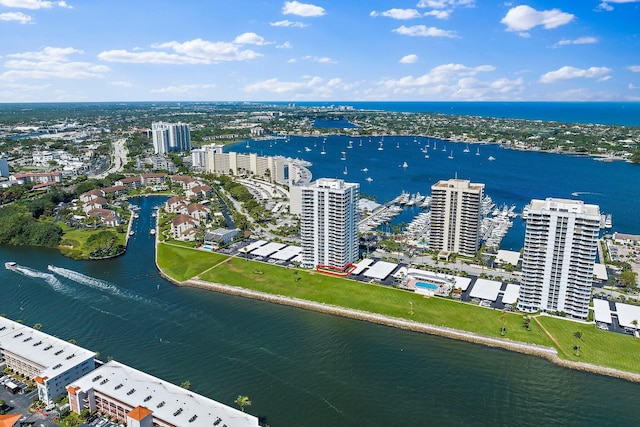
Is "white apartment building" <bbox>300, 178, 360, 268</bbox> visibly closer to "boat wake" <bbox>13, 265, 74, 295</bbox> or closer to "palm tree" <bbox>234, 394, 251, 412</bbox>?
"palm tree" <bbox>234, 394, 251, 412</bbox>

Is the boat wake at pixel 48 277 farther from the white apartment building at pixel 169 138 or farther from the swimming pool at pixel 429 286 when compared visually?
the white apartment building at pixel 169 138

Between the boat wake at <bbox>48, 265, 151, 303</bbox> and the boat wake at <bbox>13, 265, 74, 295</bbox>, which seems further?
the boat wake at <bbox>13, 265, 74, 295</bbox>

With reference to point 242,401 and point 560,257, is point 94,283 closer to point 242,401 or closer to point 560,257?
point 242,401

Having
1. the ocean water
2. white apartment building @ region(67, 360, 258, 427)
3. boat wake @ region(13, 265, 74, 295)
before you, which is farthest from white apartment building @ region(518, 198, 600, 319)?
boat wake @ region(13, 265, 74, 295)

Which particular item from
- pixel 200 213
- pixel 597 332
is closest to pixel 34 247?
pixel 200 213

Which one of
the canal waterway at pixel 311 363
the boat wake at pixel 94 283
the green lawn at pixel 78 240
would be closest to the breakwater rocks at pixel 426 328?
the canal waterway at pixel 311 363

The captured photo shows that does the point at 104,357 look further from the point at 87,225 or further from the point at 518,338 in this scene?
the point at 87,225

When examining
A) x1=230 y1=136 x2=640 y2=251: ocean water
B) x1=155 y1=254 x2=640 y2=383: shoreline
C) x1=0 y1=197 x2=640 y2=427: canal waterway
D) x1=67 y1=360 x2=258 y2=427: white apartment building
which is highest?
x1=230 y1=136 x2=640 y2=251: ocean water
